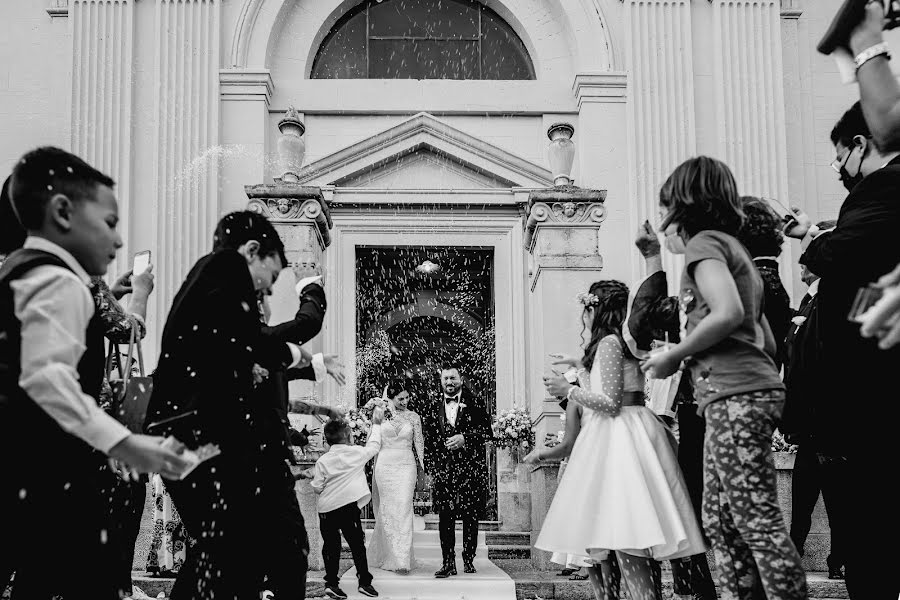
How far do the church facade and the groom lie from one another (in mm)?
5540

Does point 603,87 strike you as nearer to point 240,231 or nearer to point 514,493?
point 514,493

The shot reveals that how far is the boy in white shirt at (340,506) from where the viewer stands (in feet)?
28.1

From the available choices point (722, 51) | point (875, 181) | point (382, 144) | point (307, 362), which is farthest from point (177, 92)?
point (875, 181)

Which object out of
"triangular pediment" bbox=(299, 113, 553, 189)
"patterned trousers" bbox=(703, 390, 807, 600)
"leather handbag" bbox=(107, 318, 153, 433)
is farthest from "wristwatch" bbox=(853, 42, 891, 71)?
"triangular pediment" bbox=(299, 113, 553, 189)

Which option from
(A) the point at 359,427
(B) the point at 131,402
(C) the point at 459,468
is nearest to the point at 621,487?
(B) the point at 131,402

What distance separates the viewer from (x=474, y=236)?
54.3 feet

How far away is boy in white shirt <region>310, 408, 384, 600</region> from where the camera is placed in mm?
8562

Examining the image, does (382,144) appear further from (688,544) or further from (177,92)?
(688,544)

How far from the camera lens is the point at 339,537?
28.4 ft

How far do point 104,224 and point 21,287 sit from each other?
0.41 m

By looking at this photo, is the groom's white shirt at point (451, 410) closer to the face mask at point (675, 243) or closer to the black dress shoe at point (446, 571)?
the black dress shoe at point (446, 571)

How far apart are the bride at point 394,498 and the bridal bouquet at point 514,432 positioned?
4.73ft

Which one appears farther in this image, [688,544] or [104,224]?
[688,544]

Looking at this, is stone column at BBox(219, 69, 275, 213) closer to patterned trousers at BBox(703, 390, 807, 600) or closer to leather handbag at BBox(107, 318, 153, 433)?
leather handbag at BBox(107, 318, 153, 433)
